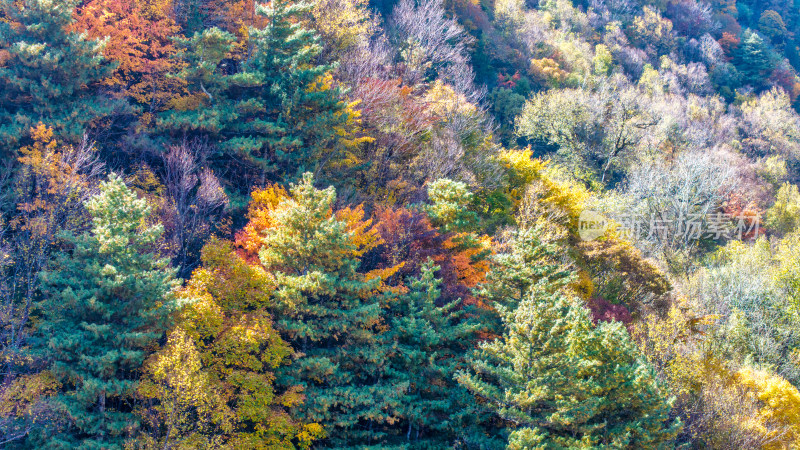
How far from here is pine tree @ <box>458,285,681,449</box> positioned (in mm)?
20188

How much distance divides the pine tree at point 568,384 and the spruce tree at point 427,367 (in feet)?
4.35

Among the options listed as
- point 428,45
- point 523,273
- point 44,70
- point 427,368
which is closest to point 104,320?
point 427,368

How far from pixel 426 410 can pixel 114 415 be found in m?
11.3

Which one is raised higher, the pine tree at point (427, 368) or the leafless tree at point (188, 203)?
the leafless tree at point (188, 203)

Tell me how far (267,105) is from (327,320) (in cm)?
1308

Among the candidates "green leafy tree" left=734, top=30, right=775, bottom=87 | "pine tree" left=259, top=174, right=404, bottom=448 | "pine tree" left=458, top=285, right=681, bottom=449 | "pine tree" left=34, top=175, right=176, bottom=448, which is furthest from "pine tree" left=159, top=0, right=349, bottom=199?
"green leafy tree" left=734, top=30, right=775, bottom=87

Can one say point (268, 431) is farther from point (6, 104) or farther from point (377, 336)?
point (6, 104)

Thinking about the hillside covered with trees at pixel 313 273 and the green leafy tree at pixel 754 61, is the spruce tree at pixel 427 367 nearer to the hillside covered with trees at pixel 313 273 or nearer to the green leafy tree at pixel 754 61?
the hillside covered with trees at pixel 313 273

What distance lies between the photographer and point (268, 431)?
19094 millimetres

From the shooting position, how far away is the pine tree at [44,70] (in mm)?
22578

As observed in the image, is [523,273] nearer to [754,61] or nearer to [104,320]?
[104,320]

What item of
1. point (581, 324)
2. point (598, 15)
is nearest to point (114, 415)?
point (581, 324)

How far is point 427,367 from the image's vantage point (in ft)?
72.7

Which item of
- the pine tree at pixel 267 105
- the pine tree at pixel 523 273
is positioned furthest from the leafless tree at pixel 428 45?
the pine tree at pixel 523 273
